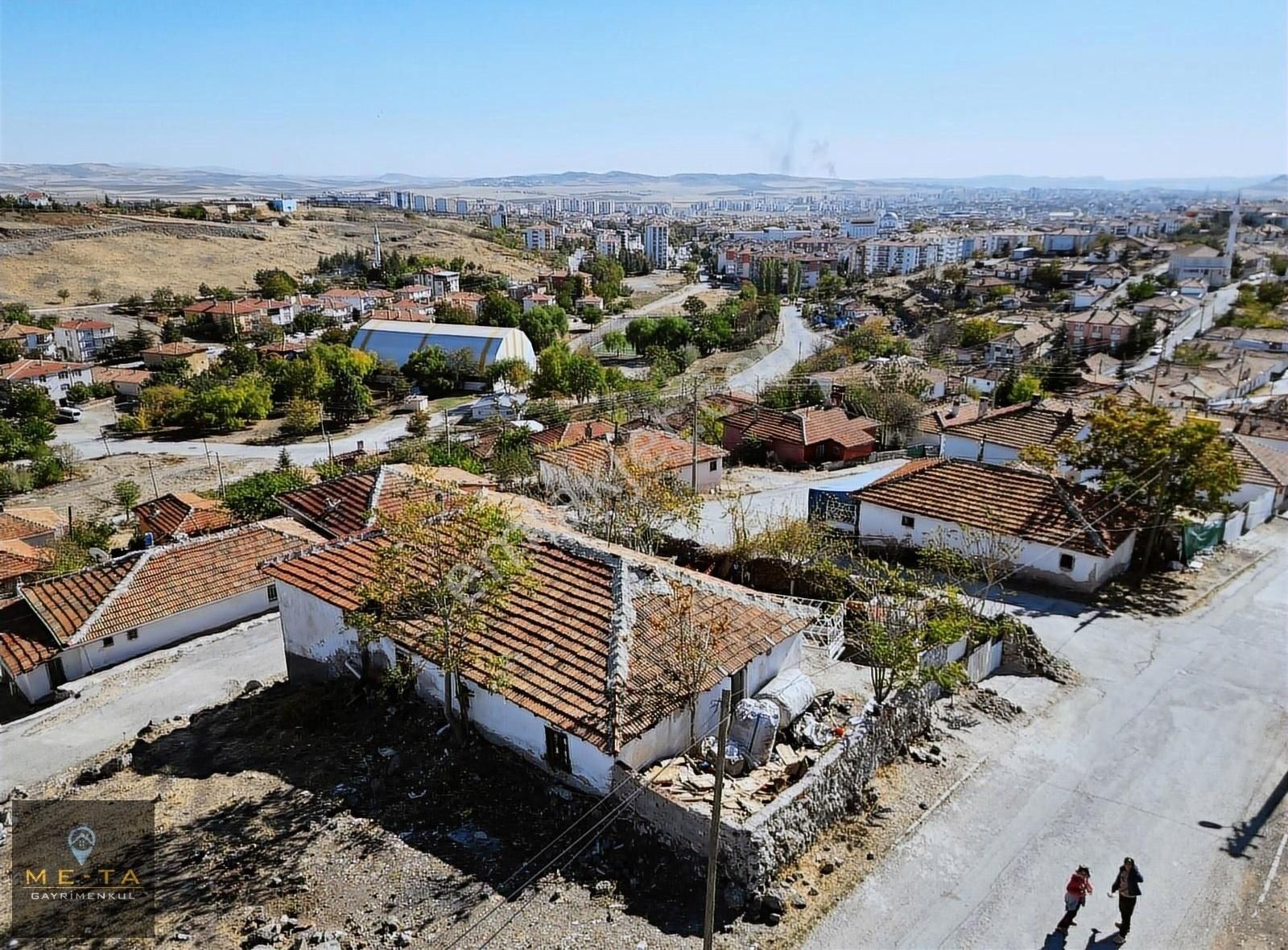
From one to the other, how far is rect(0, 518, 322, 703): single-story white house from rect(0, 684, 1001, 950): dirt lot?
17.3 feet

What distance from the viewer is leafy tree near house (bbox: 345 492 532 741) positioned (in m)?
11.8

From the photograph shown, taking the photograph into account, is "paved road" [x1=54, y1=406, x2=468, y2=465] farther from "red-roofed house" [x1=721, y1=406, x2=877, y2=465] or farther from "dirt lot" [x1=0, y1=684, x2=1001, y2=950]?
"dirt lot" [x1=0, y1=684, x2=1001, y2=950]

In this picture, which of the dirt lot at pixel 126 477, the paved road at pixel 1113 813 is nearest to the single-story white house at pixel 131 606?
the paved road at pixel 1113 813

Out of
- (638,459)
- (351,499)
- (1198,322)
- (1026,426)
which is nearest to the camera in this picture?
(351,499)

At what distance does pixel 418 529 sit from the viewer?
11961mm

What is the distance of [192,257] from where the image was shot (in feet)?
A: 323

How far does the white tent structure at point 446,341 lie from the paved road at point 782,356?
15.3 meters

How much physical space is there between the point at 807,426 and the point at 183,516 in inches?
893

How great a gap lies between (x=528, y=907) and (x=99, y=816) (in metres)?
6.48

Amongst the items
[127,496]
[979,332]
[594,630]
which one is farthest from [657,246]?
[594,630]

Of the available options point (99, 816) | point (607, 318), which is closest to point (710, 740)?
point (99, 816)

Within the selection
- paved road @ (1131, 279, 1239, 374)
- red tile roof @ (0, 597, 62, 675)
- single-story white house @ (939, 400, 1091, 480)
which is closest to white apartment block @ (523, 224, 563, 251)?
paved road @ (1131, 279, 1239, 374)

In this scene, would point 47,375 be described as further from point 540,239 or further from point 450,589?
point 540,239

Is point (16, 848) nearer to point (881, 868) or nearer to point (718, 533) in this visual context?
point (881, 868)
